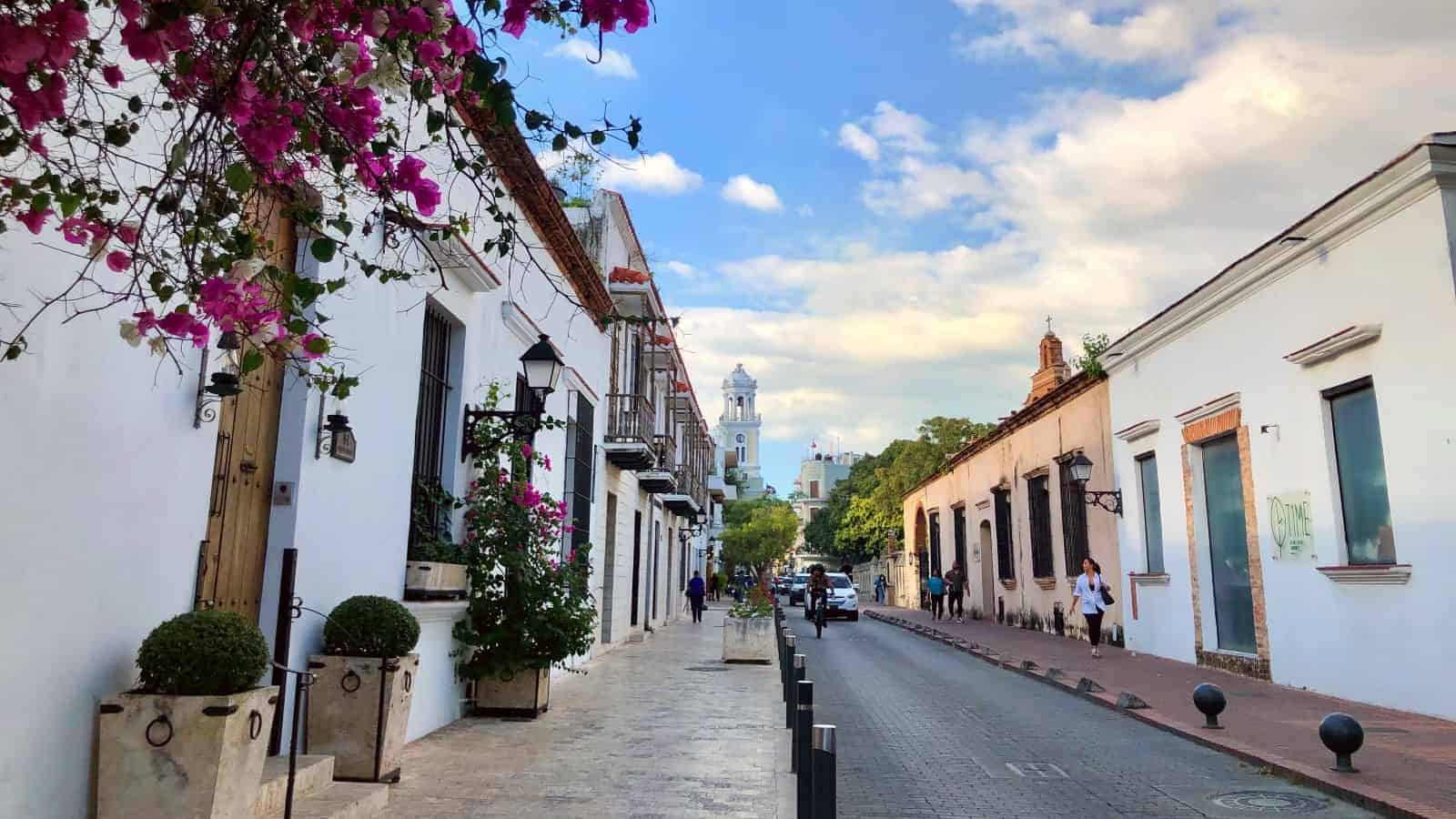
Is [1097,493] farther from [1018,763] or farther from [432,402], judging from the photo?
[432,402]

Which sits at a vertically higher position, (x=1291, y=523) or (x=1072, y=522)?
(x=1072, y=522)

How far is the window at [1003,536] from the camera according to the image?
23.9 meters

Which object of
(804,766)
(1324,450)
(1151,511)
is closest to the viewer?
(804,766)

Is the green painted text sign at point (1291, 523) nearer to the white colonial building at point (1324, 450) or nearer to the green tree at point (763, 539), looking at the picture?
the white colonial building at point (1324, 450)

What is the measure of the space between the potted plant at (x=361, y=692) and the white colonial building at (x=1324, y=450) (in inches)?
353

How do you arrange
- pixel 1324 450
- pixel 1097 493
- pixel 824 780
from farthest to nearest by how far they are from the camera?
pixel 1097 493, pixel 1324 450, pixel 824 780

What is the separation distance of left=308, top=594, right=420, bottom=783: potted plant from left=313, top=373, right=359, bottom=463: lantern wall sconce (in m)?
0.92

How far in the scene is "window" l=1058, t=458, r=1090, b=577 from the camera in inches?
722

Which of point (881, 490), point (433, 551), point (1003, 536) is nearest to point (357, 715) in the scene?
point (433, 551)

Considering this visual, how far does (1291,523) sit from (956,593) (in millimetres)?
16509

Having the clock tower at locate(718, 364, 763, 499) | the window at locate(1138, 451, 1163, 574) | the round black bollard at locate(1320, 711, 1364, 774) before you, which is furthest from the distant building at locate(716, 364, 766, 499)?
the round black bollard at locate(1320, 711, 1364, 774)

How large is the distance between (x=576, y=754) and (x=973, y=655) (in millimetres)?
10997

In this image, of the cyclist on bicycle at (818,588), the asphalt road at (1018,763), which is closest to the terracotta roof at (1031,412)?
the cyclist on bicycle at (818,588)

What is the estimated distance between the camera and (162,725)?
3.62 m
